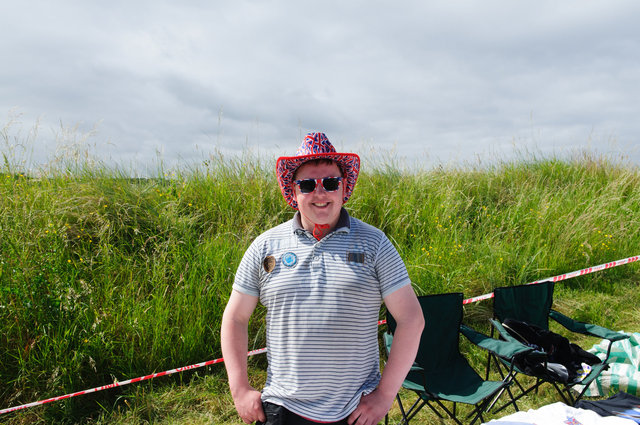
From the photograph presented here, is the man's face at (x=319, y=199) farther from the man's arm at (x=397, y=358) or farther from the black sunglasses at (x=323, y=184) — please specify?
the man's arm at (x=397, y=358)

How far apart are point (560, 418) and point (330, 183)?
217 centimetres

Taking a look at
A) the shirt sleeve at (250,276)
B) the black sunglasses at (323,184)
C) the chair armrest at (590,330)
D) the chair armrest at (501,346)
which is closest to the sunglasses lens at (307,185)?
the black sunglasses at (323,184)

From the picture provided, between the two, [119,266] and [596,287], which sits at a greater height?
[119,266]

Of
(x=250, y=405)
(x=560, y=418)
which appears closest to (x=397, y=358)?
(x=250, y=405)

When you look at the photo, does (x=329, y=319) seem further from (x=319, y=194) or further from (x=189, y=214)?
(x=189, y=214)

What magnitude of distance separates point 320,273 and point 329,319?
0.17 m

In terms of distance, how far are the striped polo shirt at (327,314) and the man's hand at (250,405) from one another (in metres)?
0.04

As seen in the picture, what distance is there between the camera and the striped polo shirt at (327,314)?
147 centimetres

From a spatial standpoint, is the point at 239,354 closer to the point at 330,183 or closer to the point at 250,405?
the point at 250,405

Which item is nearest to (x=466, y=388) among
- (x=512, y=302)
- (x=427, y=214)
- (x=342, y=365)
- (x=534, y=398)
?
(x=534, y=398)

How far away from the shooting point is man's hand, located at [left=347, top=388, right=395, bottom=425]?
1.48 metres

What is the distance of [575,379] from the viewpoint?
320cm

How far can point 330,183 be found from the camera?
Answer: 60.1 inches

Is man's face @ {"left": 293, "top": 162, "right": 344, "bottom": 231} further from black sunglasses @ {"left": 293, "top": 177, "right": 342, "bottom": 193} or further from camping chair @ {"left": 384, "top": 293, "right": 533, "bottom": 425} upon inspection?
camping chair @ {"left": 384, "top": 293, "right": 533, "bottom": 425}
